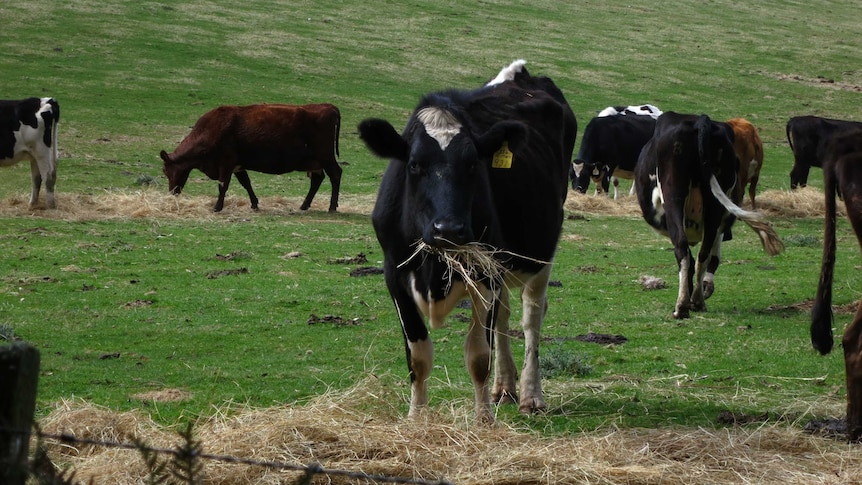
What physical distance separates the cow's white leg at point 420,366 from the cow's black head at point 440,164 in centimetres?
→ 89

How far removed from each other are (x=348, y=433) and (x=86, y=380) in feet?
12.4

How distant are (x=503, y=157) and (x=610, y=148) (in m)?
18.0

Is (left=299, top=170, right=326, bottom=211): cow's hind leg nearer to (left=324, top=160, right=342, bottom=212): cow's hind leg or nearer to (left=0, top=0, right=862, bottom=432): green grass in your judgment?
(left=324, top=160, right=342, bottom=212): cow's hind leg

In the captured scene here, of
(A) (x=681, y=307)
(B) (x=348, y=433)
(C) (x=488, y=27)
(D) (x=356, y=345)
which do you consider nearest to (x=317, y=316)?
(D) (x=356, y=345)

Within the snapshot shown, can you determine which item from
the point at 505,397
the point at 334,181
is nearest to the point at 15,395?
the point at 505,397

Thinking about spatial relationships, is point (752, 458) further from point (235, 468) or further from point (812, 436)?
point (235, 468)

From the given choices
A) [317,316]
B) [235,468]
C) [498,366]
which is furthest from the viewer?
[317,316]

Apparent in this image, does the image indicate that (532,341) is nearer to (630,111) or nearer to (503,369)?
(503,369)

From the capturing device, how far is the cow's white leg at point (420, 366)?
25.0 ft

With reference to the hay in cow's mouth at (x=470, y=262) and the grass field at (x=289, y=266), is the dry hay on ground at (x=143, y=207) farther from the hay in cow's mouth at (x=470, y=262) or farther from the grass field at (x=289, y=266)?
the hay in cow's mouth at (x=470, y=262)

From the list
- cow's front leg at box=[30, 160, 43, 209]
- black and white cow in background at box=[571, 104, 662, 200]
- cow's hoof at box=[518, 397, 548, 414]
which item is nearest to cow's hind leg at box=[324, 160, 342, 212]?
cow's front leg at box=[30, 160, 43, 209]

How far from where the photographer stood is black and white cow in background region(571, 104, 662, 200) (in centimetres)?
2509

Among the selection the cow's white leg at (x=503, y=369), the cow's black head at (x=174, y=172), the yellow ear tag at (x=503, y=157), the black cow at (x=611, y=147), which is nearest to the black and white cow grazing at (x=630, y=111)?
the black cow at (x=611, y=147)

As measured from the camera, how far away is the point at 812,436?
724 cm
